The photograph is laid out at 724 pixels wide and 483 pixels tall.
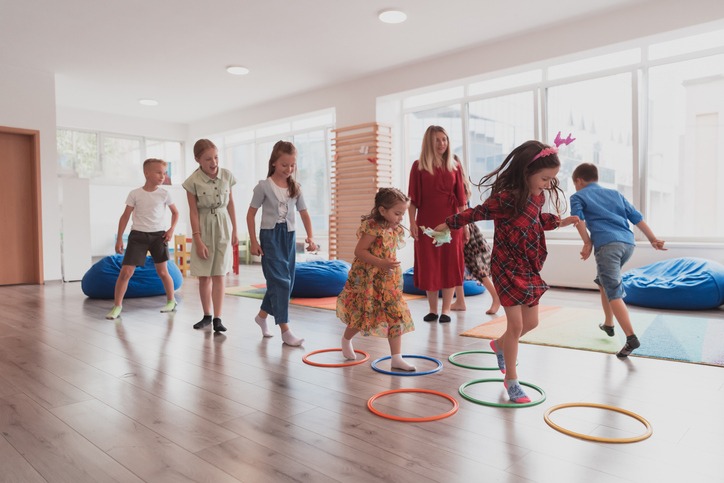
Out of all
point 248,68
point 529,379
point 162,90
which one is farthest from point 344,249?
point 529,379

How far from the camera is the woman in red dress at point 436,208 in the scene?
3627mm

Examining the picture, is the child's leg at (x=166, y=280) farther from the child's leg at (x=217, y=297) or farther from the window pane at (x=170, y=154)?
the window pane at (x=170, y=154)

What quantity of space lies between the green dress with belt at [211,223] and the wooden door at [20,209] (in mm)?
4549

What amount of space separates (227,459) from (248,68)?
241 inches

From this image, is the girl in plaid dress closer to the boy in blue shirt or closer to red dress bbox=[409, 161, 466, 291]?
the boy in blue shirt

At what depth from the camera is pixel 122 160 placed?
9742 millimetres

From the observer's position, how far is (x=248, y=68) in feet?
22.4

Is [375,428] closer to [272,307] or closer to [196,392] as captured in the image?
[196,392]

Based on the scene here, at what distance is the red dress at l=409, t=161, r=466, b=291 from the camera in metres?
3.66

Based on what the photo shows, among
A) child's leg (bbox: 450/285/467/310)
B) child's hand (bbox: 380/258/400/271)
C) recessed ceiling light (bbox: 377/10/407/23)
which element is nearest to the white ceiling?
recessed ceiling light (bbox: 377/10/407/23)

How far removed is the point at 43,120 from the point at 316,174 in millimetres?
4147

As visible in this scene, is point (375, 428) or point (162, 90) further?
point (162, 90)

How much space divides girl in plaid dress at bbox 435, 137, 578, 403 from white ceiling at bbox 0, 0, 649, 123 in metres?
3.28

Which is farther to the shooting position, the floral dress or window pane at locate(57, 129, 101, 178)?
window pane at locate(57, 129, 101, 178)
